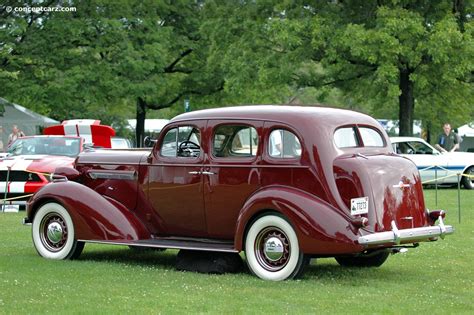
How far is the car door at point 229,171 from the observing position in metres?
10.7

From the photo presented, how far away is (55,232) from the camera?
12.1 meters

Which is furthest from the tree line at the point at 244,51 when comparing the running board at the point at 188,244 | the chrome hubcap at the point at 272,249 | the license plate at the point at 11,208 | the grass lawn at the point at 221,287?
the chrome hubcap at the point at 272,249

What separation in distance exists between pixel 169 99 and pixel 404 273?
38.4 meters

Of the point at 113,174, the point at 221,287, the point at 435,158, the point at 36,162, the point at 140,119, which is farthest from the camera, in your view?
the point at 140,119

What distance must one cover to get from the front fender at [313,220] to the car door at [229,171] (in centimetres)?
43

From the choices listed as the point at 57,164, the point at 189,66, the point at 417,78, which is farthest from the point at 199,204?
the point at 189,66

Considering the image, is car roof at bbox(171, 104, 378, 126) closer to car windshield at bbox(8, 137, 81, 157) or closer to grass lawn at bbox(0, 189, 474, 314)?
grass lawn at bbox(0, 189, 474, 314)

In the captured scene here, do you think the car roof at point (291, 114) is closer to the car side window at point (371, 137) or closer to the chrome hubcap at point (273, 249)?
the car side window at point (371, 137)

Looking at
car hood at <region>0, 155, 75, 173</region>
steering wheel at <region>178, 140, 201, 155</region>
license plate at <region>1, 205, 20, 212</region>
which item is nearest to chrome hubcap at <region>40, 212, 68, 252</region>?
steering wheel at <region>178, 140, 201, 155</region>

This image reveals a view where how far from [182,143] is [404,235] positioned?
2.98 metres

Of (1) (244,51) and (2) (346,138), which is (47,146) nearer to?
(2) (346,138)

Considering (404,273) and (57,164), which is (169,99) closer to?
(57,164)

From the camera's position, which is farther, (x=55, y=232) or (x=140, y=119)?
(x=140, y=119)

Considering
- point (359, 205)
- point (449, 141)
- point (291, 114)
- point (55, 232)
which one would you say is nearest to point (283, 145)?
point (291, 114)
